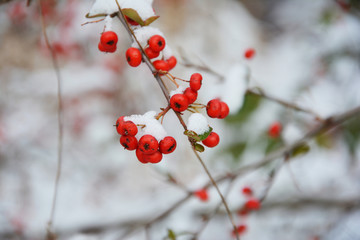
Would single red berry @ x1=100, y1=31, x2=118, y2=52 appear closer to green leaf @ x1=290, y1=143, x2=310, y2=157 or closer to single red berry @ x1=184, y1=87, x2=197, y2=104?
single red berry @ x1=184, y1=87, x2=197, y2=104

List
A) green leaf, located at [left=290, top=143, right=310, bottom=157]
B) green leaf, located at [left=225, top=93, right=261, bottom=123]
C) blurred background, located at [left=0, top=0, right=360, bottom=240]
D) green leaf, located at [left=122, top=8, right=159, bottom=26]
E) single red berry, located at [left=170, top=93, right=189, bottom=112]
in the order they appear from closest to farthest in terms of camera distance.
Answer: single red berry, located at [left=170, top=93, right=189, bottom=112] < green leaf, located at [left=122, top=8, right=159, bottom=26] < green leaf, located at [left=290, top=143, right=310, bottom=157] < blurred background, located at [left=0, top=0, right=360, bottom=240] < green leaf, located at [left=225, top=93, right=261, bottom=123]

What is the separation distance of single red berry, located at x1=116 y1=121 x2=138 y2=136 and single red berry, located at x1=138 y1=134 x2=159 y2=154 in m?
0.04

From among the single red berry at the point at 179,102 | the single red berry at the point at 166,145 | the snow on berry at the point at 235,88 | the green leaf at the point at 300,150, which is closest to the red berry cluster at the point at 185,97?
the single red berry at the point at 179,102

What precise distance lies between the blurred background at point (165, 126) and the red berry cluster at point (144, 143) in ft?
6.72

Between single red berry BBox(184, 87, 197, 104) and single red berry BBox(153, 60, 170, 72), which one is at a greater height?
single red berry BBox(153, 60, 170, 72)

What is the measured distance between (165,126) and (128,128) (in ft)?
10.5

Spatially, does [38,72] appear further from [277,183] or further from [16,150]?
[277,183]

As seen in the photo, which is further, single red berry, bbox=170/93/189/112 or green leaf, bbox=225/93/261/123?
green leaf, bbox=225/93/261/123

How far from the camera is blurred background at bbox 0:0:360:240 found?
119 inches

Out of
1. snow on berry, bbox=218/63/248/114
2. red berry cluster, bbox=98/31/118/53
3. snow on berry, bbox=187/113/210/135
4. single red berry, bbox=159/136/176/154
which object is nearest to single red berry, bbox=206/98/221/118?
snow on berry, bbox=187/113/210/135

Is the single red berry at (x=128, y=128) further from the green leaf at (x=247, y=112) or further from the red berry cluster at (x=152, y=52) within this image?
the green leaf at (x=247, y=112)

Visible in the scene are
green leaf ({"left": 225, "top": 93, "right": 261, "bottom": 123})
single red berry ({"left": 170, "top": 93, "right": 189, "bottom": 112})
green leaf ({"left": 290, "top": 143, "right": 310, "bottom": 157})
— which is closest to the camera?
single red berry ({"left": 170, "top": 93, "right": 189, "bottom": 112})

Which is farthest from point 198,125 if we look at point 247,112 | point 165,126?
point 165,126

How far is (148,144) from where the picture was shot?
2.62ft
